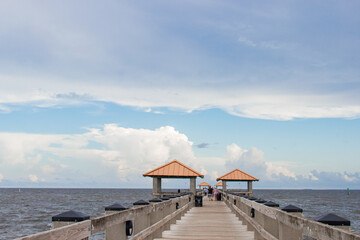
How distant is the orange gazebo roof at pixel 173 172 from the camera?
27828 millimetres

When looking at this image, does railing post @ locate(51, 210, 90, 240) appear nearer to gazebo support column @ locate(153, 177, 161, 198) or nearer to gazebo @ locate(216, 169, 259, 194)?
gazebo support column @ locate(153, 177, 161, 198)

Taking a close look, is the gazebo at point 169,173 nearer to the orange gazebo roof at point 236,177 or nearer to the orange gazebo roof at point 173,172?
the orange gazebo roof at point 173,172

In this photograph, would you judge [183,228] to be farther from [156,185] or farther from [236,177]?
[236,177]

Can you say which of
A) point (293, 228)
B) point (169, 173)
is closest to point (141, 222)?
point (293, 228)

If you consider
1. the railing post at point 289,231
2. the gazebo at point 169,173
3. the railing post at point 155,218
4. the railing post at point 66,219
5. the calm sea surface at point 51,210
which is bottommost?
the calm sea surface at point 51,210

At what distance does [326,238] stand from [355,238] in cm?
56

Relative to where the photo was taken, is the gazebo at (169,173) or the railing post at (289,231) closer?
the railing post at (289,231)

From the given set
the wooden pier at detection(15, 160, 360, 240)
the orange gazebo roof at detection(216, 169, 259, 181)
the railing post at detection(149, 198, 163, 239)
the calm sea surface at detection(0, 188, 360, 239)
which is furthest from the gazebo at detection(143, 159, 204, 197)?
the railing post at detection(149, 198, 163, 239)

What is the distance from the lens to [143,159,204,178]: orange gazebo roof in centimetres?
2783

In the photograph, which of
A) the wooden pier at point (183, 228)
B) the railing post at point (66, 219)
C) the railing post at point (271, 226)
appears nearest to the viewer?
the wooden pier at point (183, 228)

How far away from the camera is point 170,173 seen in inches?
1097

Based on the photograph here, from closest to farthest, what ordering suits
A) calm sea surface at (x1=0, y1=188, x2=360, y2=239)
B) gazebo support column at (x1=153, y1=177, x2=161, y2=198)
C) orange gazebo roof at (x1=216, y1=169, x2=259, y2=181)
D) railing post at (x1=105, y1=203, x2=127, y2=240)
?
railing post at (x1=105, y1=203, x2=127, y2=240)
gazebo support column at (x1=153, y1=177, x2=161, y2=198)
calm sea surface at (x1=0, y1=188, x2=360, y2=239)
orange gazebo roof at (x1=216, y1=169, x2=259, y2=181)

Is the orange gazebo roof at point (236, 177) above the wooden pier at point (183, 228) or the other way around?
above

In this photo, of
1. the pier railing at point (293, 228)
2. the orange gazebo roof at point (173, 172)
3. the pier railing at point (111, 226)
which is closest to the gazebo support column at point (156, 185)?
the orange gazebo roof at point (173, 172)
